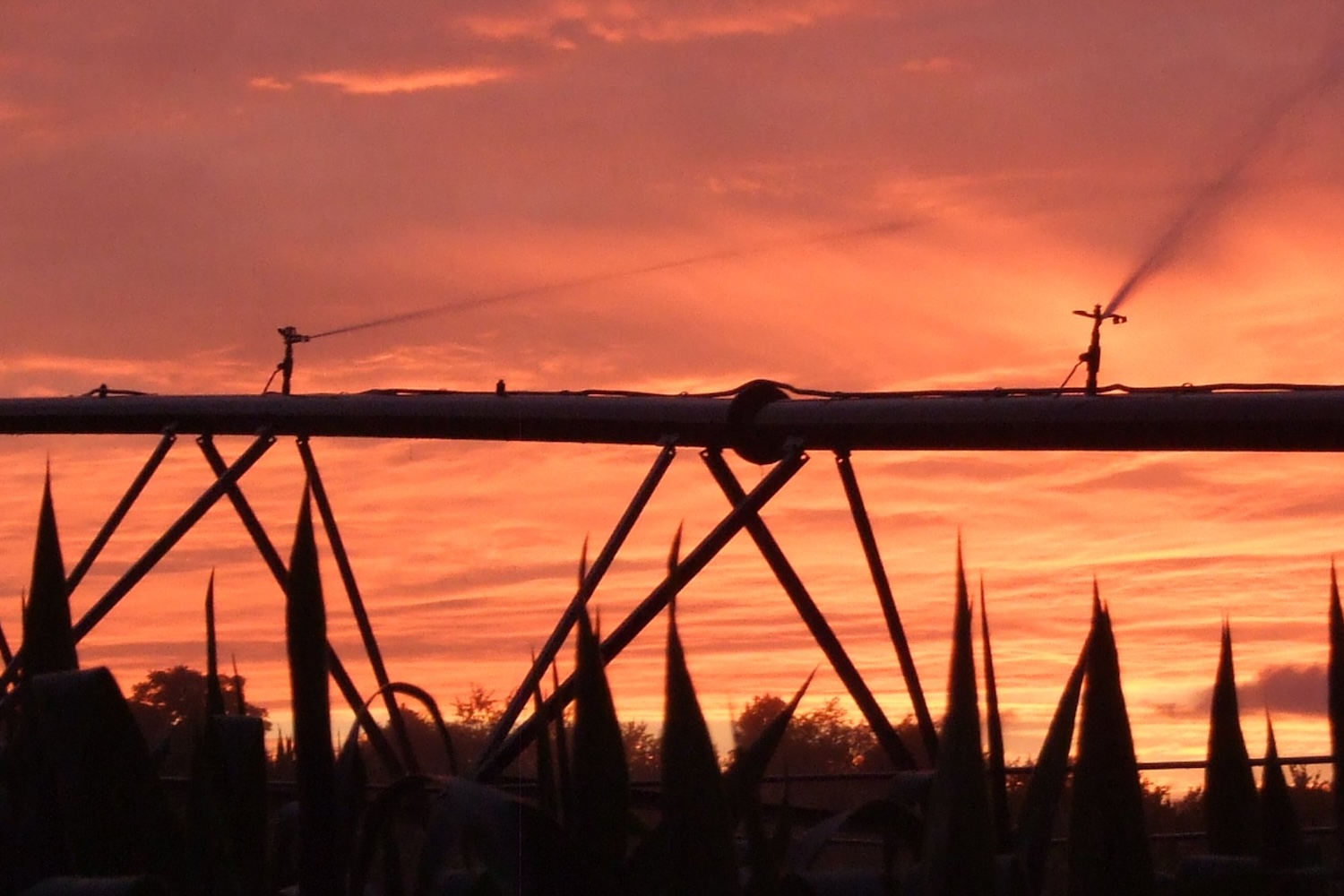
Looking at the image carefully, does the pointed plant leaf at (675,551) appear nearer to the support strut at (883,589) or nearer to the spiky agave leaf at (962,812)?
the spiky agave leaf at (962,812)

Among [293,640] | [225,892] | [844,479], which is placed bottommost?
[225,892]

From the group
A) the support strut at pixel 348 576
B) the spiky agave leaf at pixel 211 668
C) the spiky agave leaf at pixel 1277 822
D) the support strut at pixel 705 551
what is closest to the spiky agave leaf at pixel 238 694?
the spiky agave leaf at pixel 211 668


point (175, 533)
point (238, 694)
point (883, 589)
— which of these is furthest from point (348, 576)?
point (238, 694)

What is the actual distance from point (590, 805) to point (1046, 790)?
69 centimetres

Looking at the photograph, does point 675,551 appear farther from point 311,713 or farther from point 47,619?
point 47,619

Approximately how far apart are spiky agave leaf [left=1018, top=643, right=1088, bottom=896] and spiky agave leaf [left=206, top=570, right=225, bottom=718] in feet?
4.41

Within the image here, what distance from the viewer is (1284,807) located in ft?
7.53

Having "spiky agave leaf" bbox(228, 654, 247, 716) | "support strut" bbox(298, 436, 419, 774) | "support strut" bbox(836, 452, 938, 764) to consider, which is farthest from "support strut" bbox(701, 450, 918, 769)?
"spiky agave leaf" bbox(228, 654, 247, 716)

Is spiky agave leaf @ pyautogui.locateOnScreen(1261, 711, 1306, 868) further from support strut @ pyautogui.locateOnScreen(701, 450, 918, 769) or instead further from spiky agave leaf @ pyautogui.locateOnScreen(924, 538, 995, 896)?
support strut @ pyautogui.locateOnScreen(701, 450, 918, 769)

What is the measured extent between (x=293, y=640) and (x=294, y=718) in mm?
131

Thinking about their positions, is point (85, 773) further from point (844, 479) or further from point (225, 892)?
point (844, 479)

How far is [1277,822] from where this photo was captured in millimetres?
2291

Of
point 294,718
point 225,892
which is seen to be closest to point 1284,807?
point 294,718

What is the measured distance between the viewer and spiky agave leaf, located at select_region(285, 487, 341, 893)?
2.17 m
